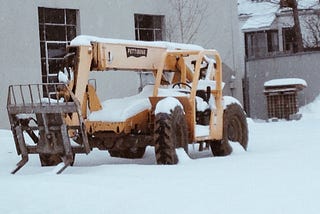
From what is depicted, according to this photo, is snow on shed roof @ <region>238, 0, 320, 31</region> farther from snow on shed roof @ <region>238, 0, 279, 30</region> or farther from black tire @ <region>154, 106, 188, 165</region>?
black tire @ <region>154, 106, 188, 165</region>

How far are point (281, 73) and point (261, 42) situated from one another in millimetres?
13058

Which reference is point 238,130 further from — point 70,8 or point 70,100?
point 70,8

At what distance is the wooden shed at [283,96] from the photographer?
2831 cm

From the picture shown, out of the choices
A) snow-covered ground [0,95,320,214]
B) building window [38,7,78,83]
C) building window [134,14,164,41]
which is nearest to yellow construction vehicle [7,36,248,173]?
snow-covered ground [0,95,320,214]

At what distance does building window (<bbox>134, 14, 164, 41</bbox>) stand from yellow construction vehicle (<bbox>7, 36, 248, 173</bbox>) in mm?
10876

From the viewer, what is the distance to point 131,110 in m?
12.9

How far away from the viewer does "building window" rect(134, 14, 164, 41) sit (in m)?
25.7

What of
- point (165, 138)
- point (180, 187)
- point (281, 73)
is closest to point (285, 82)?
point (281, 73)

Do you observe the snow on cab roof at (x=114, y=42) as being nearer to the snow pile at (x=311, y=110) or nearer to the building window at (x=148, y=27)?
the building window at (x=148, y=27)

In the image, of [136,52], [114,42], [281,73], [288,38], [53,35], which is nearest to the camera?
[114,42]

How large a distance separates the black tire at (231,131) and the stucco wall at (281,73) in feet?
50.3

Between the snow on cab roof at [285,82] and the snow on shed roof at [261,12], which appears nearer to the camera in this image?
the snow on cab roof at [285,82]

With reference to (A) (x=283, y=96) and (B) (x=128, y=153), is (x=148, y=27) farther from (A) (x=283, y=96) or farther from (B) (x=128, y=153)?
(B) (x=128, y=153)

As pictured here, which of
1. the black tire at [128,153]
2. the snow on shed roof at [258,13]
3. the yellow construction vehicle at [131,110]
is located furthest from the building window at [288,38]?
the black tire at [128,153]
